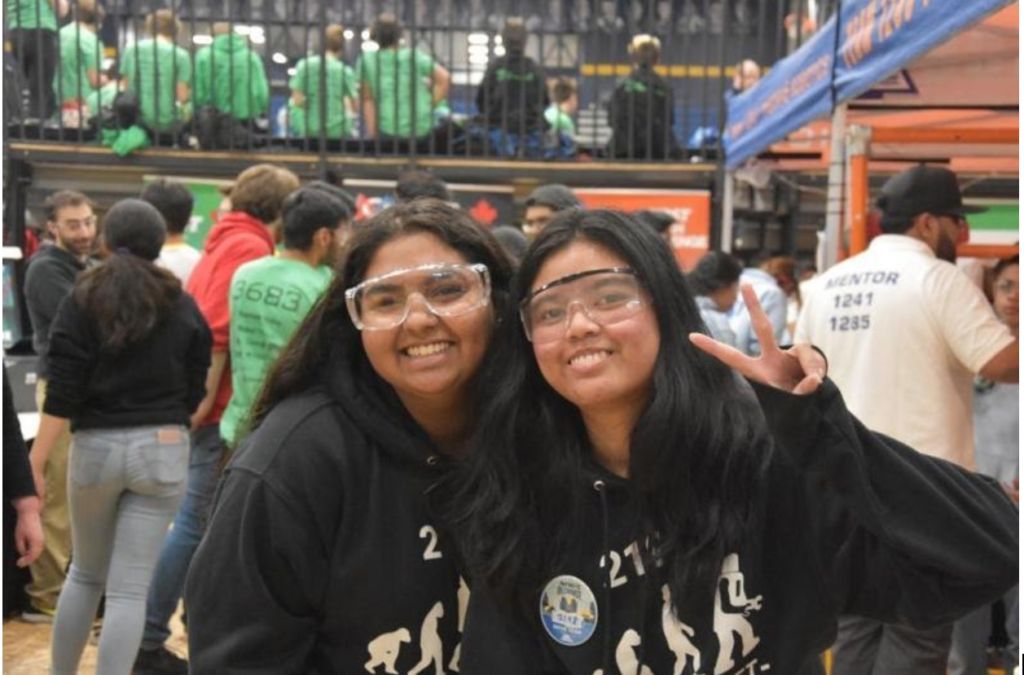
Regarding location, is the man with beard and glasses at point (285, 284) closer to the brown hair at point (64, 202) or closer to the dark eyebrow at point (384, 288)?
the brown hair at point (64, 202)

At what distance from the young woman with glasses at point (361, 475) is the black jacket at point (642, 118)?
7.10m

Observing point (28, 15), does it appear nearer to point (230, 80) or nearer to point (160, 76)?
point (160, 76)

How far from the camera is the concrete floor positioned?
16.4 feet

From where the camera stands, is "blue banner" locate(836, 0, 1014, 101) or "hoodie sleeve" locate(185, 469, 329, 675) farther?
"blue banner" locate(836, 0, 1014, 101)

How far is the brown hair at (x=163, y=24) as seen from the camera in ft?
29.7

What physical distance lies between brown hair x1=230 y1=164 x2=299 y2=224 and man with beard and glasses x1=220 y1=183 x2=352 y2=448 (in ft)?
1.93

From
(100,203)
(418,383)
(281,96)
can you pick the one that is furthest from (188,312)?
(281,96)

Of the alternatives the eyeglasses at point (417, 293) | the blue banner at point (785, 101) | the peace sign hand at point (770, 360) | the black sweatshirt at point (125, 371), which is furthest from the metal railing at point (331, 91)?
the peace sign hand at point (770, 360)

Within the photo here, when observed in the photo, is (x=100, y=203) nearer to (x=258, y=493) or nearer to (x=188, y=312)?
(x=188, y=312)

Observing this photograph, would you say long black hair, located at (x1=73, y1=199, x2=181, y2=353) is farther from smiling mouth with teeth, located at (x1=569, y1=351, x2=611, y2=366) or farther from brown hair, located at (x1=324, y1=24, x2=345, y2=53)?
brown hair, located at (x1=324, y1=24, x2=345, y2=53)

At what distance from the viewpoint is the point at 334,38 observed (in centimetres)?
917

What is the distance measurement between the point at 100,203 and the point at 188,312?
5.28 metres

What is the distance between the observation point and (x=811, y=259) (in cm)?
1034

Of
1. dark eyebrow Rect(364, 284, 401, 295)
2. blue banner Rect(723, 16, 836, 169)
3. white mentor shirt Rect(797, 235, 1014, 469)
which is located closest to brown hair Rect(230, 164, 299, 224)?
blue banner Rect(723, 16, 836, 169)
